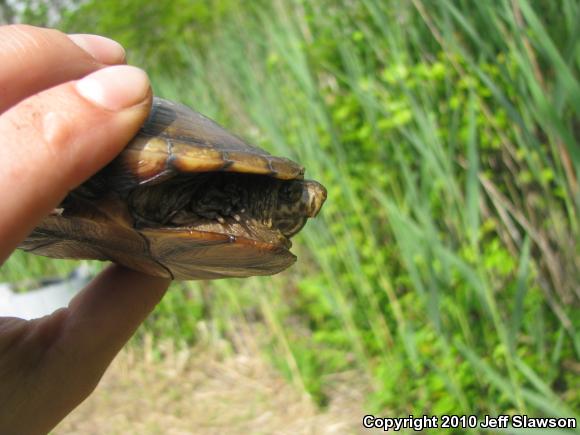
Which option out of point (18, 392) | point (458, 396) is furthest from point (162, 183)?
point (458, 396)

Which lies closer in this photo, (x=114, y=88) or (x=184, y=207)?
(x=114, y=88)

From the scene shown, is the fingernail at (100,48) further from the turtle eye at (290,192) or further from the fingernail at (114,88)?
the turtle eye at (290,192)

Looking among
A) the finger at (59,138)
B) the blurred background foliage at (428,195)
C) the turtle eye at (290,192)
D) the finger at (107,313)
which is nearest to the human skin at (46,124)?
the finger at (59,138)

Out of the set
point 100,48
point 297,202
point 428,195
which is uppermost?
point 100,48

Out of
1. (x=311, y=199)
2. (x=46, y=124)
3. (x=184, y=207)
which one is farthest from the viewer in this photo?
(x=311, y=199)

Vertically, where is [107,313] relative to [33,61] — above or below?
below

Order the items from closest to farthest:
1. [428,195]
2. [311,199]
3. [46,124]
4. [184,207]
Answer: [46,124], [184,207], [311,199], [428,195]

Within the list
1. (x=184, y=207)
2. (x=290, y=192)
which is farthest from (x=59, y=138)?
(x=290, y=192)

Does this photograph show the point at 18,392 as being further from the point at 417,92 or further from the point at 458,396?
the point at 417,92

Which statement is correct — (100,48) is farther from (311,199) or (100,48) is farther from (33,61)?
(311,199)
